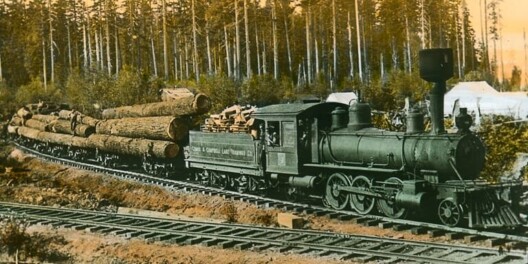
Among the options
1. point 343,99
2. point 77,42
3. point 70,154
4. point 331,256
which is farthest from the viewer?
point 70,154

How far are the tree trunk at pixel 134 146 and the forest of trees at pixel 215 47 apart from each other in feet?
3.17

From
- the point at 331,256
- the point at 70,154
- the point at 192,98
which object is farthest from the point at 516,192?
the point at 70,154

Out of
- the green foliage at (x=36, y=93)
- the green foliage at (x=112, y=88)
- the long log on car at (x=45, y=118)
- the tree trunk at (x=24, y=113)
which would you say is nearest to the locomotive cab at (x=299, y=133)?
the green foliage at (x=112, y=88)

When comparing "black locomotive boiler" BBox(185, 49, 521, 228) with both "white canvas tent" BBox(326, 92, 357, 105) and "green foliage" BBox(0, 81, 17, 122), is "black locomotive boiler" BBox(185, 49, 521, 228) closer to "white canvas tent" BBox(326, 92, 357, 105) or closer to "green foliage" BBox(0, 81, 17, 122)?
"white canvas tent" BBox(326, 92, 357, 105)

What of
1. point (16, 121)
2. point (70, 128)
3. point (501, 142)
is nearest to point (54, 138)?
point (70, 128)

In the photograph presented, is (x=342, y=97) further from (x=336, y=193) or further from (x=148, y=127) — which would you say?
(x=148, y=127)

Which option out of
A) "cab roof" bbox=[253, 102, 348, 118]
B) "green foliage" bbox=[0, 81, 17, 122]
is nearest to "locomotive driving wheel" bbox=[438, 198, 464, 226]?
"cab roof" bbox=[253, 102, 348, 118]

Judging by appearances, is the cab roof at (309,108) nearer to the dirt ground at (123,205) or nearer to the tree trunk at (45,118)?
the dirt ground at (123,205)

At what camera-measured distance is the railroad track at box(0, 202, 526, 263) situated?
7.03m

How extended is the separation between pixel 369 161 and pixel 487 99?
82.9 inches

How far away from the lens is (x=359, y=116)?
10336 millimetres

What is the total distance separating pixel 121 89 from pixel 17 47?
8.56 ft

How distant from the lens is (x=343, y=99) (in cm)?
1202

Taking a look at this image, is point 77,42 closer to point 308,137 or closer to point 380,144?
point 308,137
